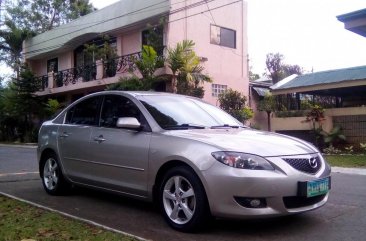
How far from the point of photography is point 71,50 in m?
27.6

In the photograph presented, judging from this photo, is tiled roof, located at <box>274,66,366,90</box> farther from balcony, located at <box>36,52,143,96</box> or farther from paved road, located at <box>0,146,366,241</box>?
paved road, located at <box>0,146,366,241</box>

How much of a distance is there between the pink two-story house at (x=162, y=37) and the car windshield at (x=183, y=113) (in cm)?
1233

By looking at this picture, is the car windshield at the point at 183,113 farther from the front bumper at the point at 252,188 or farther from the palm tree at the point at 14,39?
the palm tree at the point at 14,39

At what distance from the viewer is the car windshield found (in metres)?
5.47

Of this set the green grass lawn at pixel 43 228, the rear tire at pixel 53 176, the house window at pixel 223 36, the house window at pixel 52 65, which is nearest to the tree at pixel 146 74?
the house window at pixel 223 36

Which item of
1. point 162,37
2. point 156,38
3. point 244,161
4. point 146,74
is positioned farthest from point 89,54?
point 244,161

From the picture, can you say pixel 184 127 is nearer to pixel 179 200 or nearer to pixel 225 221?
pixel 179 200

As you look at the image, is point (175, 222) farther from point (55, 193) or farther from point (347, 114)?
point (347, 114)

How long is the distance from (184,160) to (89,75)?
804 inches

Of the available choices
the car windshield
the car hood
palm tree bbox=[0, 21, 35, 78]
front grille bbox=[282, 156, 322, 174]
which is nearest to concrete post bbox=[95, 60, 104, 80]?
palm tree bbox=[0, 21, 35, 78]

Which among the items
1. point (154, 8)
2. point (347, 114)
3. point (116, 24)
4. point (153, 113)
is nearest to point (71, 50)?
point (116, 24)

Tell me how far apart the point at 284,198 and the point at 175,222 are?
3.93 ft

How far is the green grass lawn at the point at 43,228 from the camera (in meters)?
4.52

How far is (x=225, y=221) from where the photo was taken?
16.9 ft
